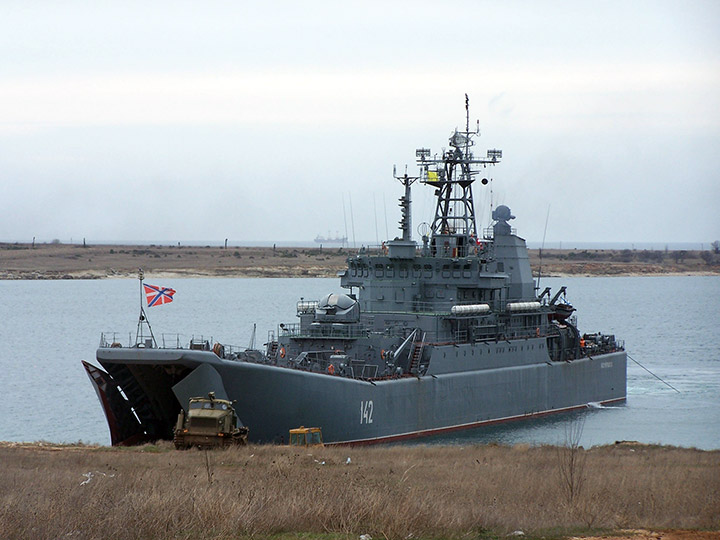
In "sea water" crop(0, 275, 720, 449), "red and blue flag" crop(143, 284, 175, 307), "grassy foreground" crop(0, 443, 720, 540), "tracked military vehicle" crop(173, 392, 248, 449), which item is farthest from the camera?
"sea water" crop(0, 275, 720, 449)

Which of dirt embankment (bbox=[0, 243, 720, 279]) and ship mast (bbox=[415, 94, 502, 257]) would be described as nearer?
ship mast (bbox=[415, 94, 502, 257])

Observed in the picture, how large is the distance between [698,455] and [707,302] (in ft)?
357

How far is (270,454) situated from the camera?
23.6m

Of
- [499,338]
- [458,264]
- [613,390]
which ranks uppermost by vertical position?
[458,264]

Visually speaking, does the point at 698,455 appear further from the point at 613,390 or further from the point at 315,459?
the point at 613,390

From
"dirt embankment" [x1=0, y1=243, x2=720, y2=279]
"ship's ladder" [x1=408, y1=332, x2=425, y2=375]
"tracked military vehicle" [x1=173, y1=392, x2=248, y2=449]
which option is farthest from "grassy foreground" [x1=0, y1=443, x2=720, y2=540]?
"dirt embankment" [x1=0, y1=243, x2=720, y2=279]

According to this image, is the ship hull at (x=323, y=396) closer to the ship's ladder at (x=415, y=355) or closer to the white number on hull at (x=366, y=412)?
the white number on hull at (x=366, y=412)

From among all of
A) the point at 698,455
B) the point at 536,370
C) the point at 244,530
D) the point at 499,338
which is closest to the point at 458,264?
the point at 499,338

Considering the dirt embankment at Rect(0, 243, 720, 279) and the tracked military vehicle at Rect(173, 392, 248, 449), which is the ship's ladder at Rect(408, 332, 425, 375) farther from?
the dirt embankment at Rect(0, 243, 720, 279)

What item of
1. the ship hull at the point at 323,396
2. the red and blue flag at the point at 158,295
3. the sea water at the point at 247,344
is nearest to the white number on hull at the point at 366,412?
the ship hull at the point at 323,396

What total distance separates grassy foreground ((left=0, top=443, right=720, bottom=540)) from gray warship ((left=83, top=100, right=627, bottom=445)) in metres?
3.02

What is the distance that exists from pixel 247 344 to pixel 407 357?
31.1 metres

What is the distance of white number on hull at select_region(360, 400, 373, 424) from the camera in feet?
97.6

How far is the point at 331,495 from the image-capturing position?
1603 cm
